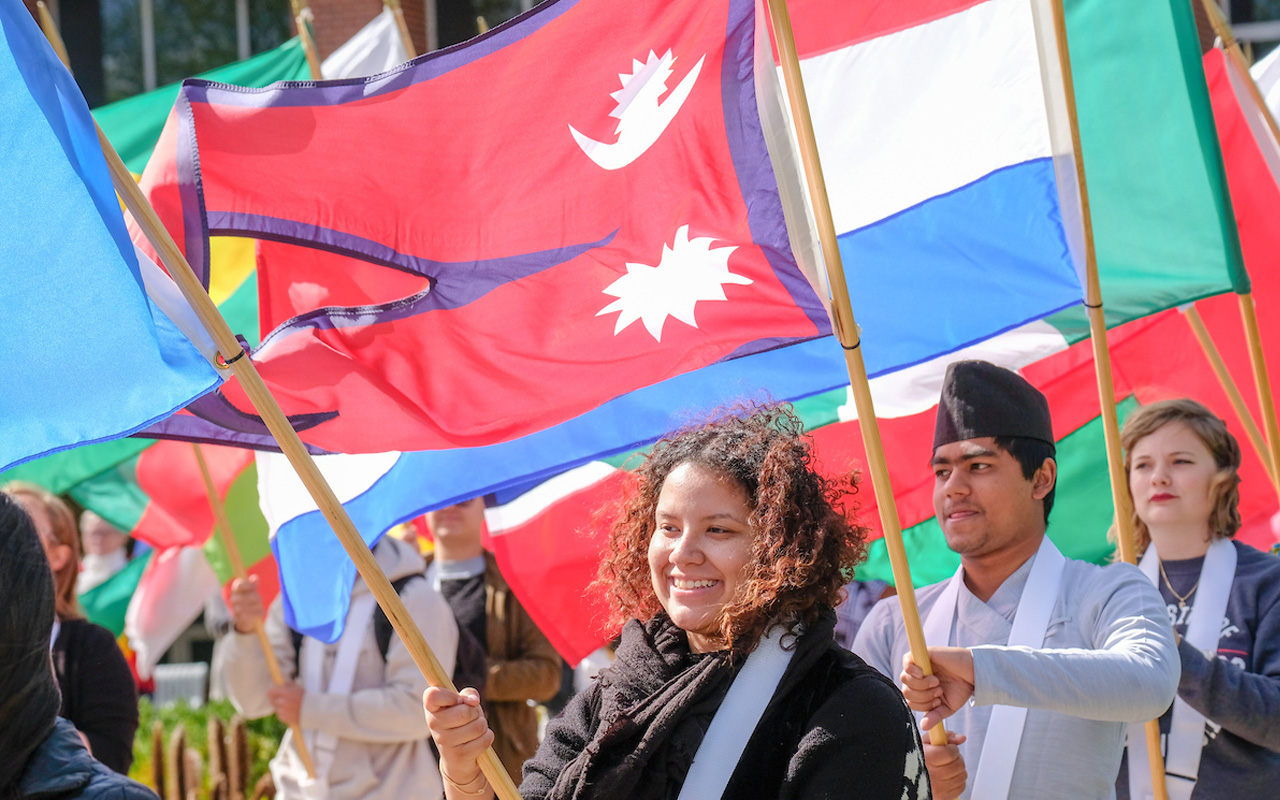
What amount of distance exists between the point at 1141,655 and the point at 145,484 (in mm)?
5604

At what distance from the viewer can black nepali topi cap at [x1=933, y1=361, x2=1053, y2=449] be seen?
2924 mm

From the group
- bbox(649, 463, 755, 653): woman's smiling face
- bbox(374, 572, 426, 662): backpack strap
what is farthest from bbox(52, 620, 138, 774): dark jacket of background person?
bbox(649, 463, 755, 653): woman's smiling face

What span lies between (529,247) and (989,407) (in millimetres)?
1188

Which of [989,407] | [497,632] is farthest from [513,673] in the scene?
[989,407]

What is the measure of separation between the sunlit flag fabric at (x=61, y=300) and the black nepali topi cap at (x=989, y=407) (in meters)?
1.66

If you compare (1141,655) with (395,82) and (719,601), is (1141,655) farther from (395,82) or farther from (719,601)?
(395,82)

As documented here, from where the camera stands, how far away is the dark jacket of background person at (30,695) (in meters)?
2.12

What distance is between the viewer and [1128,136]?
13.0ft

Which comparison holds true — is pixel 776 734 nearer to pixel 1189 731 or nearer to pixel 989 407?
pixel 989 407

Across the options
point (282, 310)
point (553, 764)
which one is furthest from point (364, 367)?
point (553, 764)

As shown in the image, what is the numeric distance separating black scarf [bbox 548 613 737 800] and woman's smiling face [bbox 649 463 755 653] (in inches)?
2.9

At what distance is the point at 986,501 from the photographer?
9.50 ft

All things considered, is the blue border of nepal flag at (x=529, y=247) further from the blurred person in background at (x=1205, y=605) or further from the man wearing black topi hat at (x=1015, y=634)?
the blurred person in background at (x=1205, y=605)

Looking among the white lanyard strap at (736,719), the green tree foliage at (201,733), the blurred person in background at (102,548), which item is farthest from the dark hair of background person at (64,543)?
the blurred person in background at (102,548)
